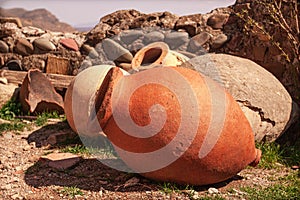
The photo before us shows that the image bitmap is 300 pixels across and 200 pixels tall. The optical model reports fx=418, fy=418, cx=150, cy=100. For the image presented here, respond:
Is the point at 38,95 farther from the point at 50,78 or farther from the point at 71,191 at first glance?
the point at 71,191

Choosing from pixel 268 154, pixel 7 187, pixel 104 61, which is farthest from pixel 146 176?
pixel 104 61

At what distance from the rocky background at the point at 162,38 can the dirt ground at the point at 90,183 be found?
237 cm

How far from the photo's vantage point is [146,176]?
3.25m

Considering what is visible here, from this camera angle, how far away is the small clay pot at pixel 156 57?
4.86 metres

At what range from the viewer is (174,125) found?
2938 mm

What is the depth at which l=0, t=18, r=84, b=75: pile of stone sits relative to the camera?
6.79 meters

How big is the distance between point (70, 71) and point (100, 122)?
13.0 feet

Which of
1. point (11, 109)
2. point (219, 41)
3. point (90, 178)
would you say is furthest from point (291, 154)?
point (11, 109)

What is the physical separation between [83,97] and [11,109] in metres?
1.98

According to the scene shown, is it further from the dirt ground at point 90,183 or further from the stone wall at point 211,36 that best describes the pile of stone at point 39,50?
the dirt ground at point 90,183

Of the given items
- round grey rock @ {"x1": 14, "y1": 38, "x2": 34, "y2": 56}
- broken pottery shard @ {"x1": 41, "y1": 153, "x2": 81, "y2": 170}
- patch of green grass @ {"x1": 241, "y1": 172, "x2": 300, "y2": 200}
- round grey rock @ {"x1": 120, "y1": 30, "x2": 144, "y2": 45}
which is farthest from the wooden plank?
patch of green grass @ {"x1": 241, "y1": 172, "x2": 300, "y2": 200}

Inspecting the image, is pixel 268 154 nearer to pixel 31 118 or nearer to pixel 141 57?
pixel 141 57

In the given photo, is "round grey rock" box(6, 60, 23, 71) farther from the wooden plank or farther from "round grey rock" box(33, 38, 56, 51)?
"round grey rock" box(33, 38, 56, 51)

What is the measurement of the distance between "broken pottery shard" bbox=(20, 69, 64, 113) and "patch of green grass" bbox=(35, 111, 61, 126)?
130 mm
